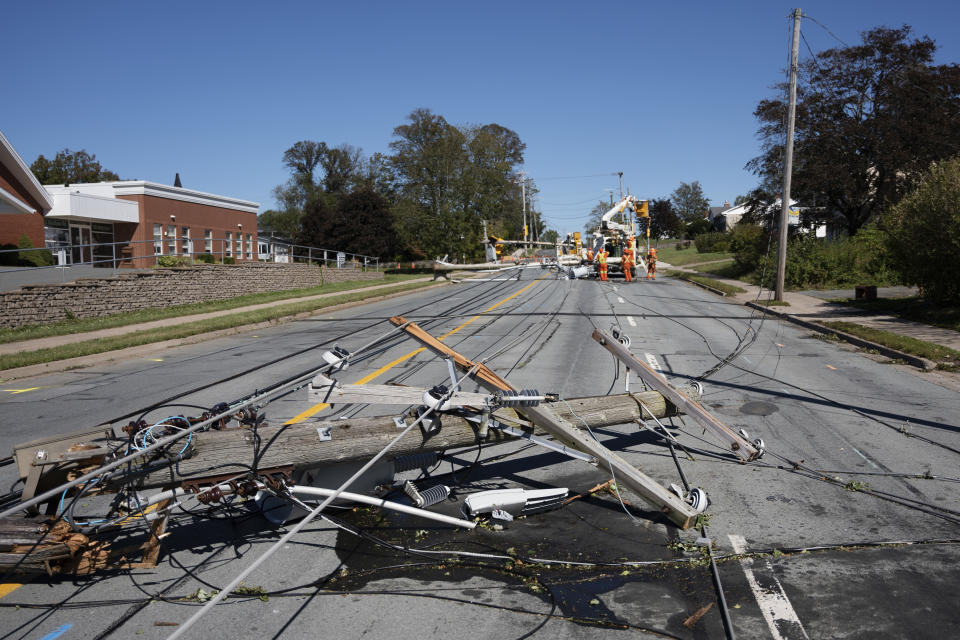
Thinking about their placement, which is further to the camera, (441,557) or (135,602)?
(441,557)

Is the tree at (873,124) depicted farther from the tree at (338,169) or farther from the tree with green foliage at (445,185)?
the tree at (338,169)

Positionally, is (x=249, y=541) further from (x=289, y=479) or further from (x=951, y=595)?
(x=951, y=595)

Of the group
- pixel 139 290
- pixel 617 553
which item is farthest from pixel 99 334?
pixel 617 553

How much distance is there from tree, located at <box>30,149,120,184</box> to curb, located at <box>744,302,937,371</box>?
6769cm

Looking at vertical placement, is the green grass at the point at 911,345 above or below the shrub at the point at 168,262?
below

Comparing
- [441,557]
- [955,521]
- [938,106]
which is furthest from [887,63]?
[441,557]

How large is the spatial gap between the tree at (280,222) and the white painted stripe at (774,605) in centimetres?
7937

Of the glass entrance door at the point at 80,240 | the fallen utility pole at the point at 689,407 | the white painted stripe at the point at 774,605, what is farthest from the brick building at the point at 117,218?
the white painted stripe at the point at 774,605

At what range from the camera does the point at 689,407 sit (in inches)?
260

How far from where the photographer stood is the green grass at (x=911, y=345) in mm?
12406

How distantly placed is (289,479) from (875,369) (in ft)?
36.4

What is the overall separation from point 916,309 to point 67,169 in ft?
243

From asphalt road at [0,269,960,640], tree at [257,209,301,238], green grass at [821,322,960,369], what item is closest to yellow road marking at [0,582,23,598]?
asphalt road at [0,269,960,640]

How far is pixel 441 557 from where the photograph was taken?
4906 millimetres
